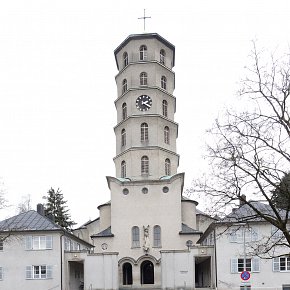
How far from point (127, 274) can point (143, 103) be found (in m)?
18.6

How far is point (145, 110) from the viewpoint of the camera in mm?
66625

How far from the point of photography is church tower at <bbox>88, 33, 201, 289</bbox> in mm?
62812

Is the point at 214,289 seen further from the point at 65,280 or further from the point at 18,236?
the point at 18,236

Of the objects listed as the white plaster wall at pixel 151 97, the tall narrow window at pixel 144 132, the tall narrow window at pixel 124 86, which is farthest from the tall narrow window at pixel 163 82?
the tall narrow window at pixel 144 132

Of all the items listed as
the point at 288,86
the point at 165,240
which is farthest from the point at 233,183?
the point at 165,240

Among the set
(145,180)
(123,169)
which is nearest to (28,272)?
(145,180)

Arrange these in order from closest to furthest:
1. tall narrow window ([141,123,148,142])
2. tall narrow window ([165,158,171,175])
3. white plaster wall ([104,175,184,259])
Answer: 1. white plaster wall ([104,175,184,259])
2. tall narrow window ([141,123,148,142])
3. tall narrow window ([165,158,171,175])

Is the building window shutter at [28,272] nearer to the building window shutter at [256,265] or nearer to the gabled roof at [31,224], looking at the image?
the gabled roof at [31,224]

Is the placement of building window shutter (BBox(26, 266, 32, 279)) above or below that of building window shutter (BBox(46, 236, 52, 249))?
below

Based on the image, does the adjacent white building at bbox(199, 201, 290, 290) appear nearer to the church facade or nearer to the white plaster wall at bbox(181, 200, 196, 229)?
the church facade

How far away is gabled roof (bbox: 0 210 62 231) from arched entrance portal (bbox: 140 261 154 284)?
12.4 meters

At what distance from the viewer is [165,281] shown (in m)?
55.2

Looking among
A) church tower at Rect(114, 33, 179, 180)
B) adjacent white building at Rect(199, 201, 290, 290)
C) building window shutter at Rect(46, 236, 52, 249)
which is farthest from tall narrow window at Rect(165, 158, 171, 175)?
building window shutter at Rect(46, 236, 52, 249)

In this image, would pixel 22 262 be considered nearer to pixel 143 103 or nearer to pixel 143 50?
pixel 143 103
